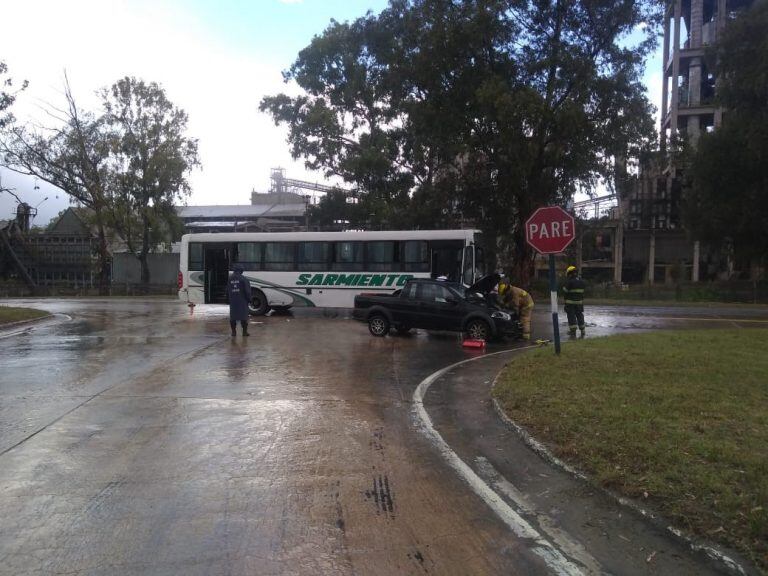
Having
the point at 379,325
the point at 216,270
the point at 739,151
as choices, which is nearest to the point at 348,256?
the point at 216,270

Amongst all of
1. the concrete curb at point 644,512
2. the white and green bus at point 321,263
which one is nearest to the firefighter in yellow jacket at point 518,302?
the white and green bus at point 321,263

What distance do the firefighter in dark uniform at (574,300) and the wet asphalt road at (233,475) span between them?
4.97m

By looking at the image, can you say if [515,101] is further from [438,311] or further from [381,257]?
[438,311]

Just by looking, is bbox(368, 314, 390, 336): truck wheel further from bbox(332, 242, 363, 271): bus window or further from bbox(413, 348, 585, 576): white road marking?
bbox(413, 348, 585, 576): white road marking

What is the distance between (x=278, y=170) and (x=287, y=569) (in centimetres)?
9065

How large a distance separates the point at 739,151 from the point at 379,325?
26.2 metres

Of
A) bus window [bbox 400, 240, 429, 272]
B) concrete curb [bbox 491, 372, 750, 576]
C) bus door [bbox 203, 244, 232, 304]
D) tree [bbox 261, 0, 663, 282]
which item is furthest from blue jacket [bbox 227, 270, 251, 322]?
tree [bbox 261, 0, 663, 282]

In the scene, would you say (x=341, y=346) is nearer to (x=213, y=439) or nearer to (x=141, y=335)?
(x=141, y=335)

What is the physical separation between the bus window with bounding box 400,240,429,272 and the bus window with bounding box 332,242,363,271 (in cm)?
153

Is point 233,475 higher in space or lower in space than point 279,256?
lower

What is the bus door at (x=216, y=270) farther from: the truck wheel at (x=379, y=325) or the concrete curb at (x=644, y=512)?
the concrete curb at (x=644, y=512)

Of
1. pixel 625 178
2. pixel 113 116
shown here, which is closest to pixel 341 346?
pixel 625 178

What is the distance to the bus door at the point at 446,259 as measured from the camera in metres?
19.1

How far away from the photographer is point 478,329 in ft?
47.0
